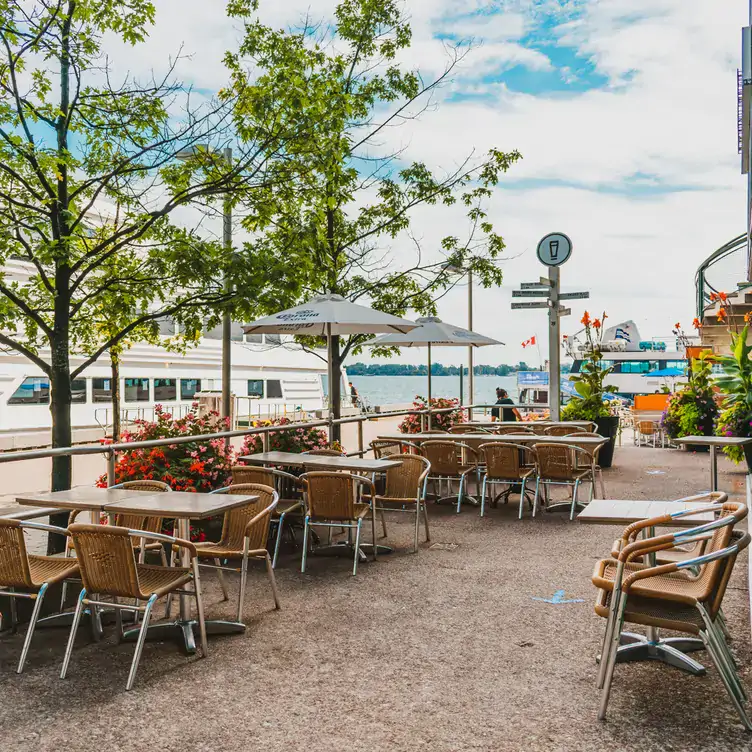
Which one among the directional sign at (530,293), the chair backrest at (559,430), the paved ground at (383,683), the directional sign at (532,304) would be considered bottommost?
the paved ground at (383,683)

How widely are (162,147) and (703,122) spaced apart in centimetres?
1087

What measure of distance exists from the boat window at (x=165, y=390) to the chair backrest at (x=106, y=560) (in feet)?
94.0

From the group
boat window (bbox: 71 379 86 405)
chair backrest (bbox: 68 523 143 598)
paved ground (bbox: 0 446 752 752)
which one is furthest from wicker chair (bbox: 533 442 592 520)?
boat window (bbox: 71 379 86 405)

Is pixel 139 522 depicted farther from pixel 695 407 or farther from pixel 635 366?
pixel 635 366

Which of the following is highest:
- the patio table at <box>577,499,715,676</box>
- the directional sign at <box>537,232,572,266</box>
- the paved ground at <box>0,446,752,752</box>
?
the directional sign at <box>537,232,572,266</box>

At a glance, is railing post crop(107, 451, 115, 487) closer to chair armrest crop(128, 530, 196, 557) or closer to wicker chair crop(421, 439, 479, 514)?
chair armrest crop(128, 530, 196, 557)

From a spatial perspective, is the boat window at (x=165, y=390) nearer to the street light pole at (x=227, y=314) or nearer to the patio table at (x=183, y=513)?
the street light pole at (x=227, y=314)

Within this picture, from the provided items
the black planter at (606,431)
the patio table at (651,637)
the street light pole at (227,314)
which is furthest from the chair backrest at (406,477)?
the black planter at (606,431)

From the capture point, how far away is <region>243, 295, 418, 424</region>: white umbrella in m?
8.05

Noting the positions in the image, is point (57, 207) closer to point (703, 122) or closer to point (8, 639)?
point (8, 639)

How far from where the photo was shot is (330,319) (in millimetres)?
7965

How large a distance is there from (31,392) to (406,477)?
21.7 meters

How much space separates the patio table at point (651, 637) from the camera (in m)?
4.18

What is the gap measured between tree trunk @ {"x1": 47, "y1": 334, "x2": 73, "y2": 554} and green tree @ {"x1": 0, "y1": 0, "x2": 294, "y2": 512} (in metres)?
0.01
